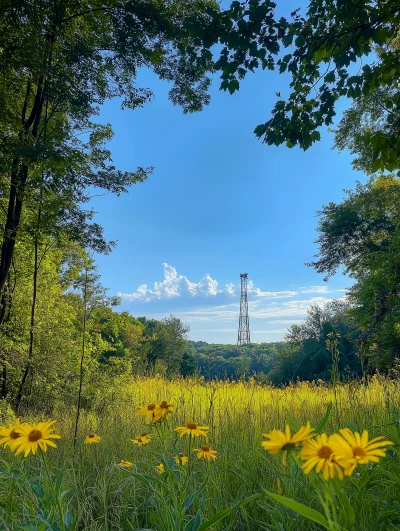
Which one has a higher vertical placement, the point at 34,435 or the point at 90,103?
the point at 90,103

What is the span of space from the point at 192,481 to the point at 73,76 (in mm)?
4660

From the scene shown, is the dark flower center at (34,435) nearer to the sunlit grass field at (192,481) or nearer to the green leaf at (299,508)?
the sunlit grass field at (192,481)

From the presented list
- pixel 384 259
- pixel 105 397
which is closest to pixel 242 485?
pixel 105 397

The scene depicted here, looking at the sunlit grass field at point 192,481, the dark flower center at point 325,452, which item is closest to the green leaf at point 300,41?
the sunlit grass field at point 192,481

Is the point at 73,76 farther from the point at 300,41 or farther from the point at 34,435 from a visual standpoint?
the point at 34,435

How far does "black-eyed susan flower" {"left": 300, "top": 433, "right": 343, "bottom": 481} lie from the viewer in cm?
46

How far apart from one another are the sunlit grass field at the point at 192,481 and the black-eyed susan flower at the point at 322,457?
0.28 ft

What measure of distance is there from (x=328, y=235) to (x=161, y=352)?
39.9ft

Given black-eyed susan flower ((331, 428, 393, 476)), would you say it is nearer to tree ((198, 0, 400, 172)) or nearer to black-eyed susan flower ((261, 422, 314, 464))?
black-eyed susan flower ((261, 422, 314, 464))

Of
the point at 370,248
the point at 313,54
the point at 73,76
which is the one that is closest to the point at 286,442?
the point at 313,54

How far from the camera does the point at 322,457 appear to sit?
19.2 inches

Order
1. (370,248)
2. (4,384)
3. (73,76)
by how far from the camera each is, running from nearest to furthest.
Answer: (73,76) → (4,384) → (370,248)

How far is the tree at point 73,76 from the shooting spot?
397 centimetres

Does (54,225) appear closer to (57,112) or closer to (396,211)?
(57,112)
